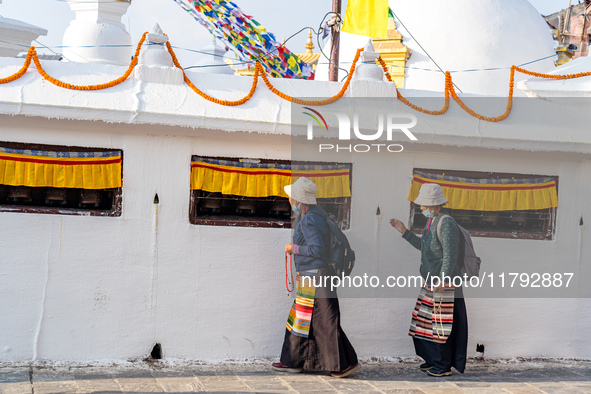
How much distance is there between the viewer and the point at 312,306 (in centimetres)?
562

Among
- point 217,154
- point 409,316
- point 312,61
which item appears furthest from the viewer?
point 312,61

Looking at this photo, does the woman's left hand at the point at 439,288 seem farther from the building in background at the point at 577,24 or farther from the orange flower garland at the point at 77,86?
the building in background at the point at 577,24

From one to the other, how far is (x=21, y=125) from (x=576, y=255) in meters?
5.24

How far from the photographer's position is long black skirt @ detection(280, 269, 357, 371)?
559cm


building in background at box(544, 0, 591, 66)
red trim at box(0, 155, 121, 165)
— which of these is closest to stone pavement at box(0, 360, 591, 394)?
red trim at box(0, 155, 121, 165)

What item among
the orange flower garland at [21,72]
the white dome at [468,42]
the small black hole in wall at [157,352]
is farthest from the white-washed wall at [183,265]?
the white dome at [468,42]

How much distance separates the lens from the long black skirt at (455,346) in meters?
5.83

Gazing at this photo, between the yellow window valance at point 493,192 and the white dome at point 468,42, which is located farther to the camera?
the white dome at point 468,42

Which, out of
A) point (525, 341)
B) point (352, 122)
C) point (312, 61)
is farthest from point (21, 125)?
point (312, 61)

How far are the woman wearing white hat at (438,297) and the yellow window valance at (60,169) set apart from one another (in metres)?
2.60

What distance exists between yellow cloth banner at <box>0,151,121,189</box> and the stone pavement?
4.99ft

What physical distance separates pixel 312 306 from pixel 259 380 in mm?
731

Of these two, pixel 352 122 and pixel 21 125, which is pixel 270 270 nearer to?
pixel 352 122

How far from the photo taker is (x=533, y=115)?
21.7 feet
